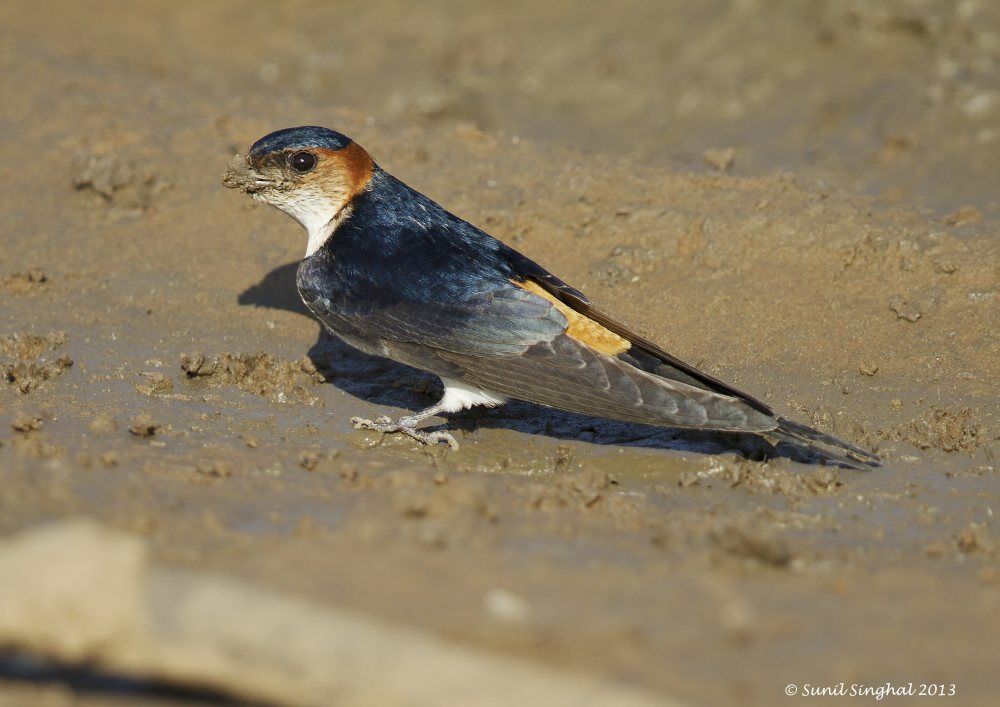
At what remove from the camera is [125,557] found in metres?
3.16

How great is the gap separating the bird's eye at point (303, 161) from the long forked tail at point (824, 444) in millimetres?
2696

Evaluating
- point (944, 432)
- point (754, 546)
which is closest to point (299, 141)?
point (754, 546)

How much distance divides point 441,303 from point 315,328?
5.51 ft

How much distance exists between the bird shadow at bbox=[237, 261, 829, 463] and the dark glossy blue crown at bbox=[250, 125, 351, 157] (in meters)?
1.20

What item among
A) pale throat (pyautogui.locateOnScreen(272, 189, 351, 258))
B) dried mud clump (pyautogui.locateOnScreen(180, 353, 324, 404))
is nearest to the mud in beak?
pale throat (pyautogui.locateOnScreen(272, 189, 351, 258))

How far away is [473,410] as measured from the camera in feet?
20.4

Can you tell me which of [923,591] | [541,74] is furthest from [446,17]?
[923,591]

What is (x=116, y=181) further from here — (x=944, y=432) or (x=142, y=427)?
(x=944, y=432)

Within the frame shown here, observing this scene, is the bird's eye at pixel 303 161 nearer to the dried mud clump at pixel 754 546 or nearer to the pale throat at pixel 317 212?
the pale throat at pixel 317 212

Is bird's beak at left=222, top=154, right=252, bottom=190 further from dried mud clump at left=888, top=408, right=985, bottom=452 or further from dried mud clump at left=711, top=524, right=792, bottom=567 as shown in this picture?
dried mud clump at left=888, top=408, right=985, bottom=452

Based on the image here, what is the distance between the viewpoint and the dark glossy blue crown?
620cm

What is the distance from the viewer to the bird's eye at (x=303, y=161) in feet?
20.3

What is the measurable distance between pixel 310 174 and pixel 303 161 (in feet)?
0.25

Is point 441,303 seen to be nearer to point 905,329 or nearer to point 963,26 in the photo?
point 905,329
